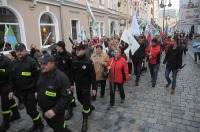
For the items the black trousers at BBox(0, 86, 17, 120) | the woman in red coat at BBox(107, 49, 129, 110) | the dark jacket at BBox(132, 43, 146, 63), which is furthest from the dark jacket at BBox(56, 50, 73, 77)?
the dark jacket at BBox(132, 43, 146, 63)

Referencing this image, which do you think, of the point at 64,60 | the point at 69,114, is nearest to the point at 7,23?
the point at 64,60

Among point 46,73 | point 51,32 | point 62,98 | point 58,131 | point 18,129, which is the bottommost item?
point 18,129

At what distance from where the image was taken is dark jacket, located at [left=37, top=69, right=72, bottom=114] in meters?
3.00

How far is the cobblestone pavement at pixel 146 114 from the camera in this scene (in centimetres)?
432

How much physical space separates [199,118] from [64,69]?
12.0ft

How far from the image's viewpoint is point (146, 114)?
494 centimetres

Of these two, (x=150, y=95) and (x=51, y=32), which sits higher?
(x=51, y=32)

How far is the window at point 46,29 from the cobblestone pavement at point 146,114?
7313mm

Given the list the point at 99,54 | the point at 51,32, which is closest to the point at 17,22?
the point at 51,32

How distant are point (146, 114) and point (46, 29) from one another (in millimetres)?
9857

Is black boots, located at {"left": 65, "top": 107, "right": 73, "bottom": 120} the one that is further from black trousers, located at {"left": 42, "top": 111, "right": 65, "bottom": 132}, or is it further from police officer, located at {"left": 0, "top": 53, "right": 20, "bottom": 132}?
black trousers, located at {"left": 42, "top": 111, "right": 65, "bottom": 132}

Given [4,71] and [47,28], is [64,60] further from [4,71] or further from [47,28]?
[47,28]

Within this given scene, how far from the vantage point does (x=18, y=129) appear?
4.46 m

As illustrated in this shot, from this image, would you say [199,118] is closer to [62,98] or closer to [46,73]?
[62,98]
